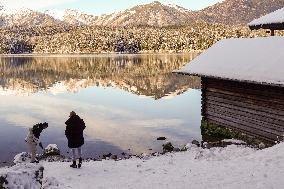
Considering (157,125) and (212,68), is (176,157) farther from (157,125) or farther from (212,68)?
(157,125)

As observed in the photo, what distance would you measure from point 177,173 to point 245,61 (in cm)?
1083

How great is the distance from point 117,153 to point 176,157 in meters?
5.74

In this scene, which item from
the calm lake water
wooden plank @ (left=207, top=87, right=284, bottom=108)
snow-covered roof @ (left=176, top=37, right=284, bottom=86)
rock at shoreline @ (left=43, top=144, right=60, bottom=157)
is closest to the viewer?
wooden plank @ (left=207, top=87, right=284, bottom=108)

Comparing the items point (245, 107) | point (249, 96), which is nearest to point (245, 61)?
point (249, 96)

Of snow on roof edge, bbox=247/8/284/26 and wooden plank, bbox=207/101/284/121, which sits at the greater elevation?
snow on roof edge, bbox=247/8/284/26

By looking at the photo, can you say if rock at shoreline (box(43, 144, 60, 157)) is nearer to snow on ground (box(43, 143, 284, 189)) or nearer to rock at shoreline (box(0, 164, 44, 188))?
snow on ground (box(43, 143, 284, 189))

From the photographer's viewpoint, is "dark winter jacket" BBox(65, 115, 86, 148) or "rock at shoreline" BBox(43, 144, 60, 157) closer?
"dark winter jacket" BBox(65, 115, 86, 148)

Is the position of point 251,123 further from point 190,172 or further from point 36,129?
point 36,129

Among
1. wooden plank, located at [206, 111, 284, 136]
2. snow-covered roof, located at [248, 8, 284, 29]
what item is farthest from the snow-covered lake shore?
snow-covered roof, located at [248, 8, 284, 29]

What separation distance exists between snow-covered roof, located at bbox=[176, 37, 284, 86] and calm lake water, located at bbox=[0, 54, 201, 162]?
16.1 feet

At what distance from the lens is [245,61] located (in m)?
23.5

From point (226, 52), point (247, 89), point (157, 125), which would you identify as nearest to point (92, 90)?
point (157, 125)

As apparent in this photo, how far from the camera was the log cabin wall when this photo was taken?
20656 mm

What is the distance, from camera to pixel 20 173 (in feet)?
35.7
